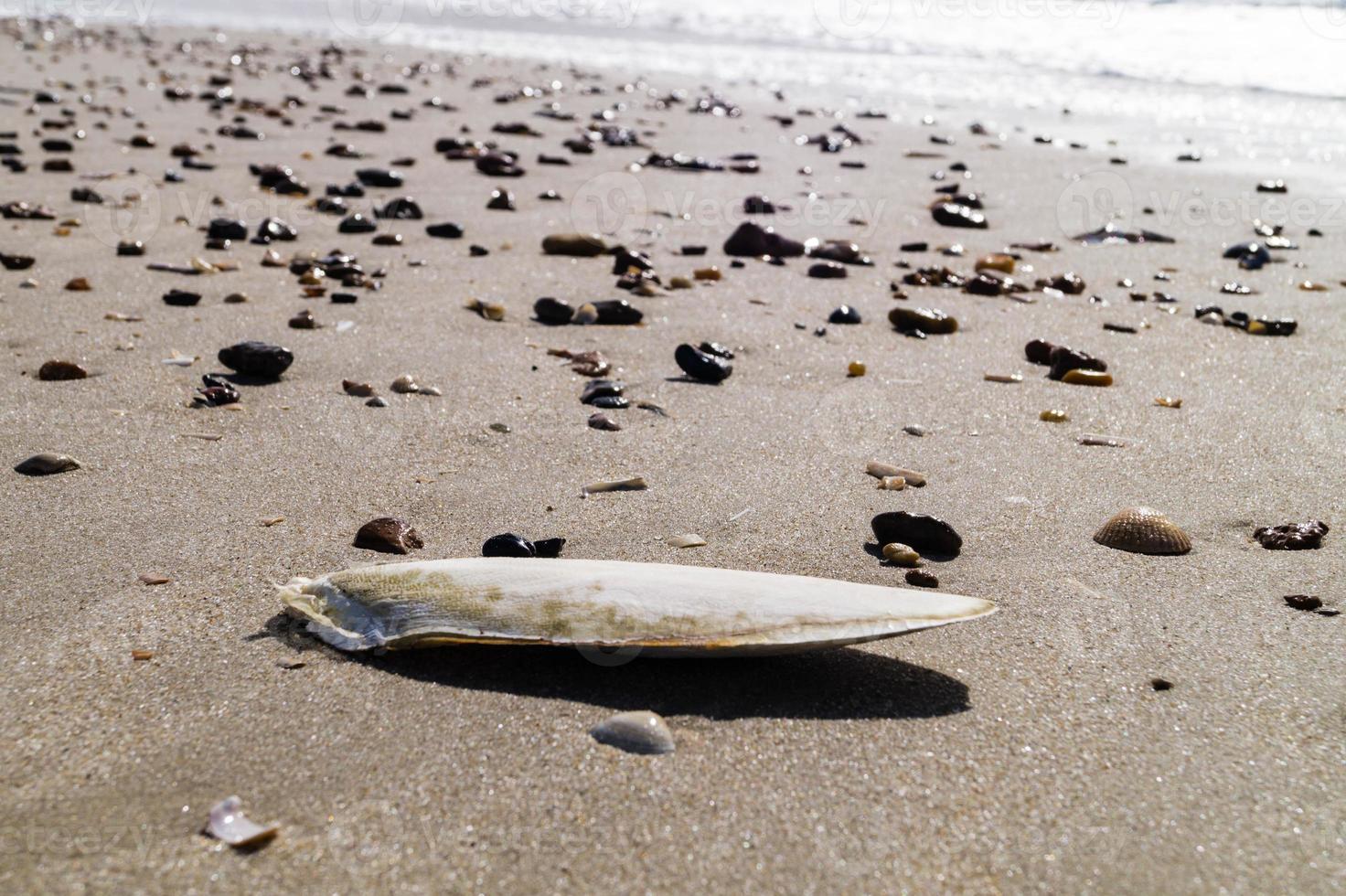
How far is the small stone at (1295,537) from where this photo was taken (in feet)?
7.14

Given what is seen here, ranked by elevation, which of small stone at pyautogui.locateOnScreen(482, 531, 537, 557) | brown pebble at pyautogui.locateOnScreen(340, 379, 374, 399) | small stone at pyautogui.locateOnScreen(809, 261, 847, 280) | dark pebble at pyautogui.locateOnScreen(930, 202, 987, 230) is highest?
dark pebble at pyautogui.locateOnScreen(930, 202, 987, 230)

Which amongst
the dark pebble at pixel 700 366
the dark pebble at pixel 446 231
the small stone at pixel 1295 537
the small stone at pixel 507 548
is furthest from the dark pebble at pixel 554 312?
the small stone at pixel 1295 537

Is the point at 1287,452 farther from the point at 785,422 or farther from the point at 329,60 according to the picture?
the point at 329,60

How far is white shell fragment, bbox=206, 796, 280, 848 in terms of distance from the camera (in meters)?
1.30

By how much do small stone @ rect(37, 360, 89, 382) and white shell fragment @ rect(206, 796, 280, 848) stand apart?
78.8 inches

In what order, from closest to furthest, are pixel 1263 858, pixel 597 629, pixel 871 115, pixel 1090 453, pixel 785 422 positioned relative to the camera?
pixel 1263 858 < pixel 597 629 < pixel 1090 453 < pixel 785 422 < pixel 871 115

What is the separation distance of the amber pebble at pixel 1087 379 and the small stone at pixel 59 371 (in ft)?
8.79

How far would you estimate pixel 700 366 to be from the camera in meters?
3.18

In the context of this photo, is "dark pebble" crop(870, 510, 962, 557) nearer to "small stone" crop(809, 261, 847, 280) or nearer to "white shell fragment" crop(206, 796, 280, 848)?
"white shell fragment" crop(206, 796, 280, 848)

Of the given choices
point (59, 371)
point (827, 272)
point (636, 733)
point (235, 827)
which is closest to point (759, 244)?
point (827, 272)

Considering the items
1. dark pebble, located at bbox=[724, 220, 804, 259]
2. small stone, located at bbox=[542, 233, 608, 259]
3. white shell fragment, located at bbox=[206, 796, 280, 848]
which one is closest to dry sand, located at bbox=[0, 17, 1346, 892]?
white shell fragment, located at bbox=[206, 796, 280, 848]

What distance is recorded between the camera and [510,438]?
2.73 m

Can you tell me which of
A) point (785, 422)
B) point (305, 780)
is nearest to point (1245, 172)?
point (785, 422)

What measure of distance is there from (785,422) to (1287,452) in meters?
1.19
